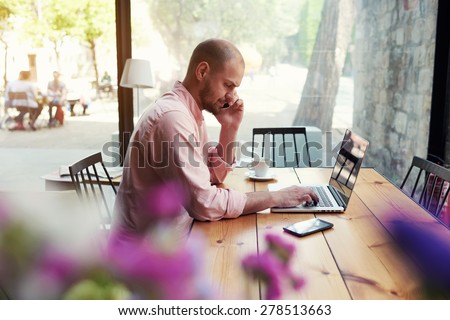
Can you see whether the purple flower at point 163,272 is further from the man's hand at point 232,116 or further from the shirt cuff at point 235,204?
the man's hand at point 232,116

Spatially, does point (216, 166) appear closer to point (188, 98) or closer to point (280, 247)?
point (188, 98)

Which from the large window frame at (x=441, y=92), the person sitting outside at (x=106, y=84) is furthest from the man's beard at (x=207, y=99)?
the person sitting outside at (x=106, y=84)

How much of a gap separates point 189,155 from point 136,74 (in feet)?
6.82

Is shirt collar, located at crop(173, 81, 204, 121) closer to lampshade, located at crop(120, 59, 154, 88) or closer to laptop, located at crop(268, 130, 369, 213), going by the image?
laptop, located at crop(268, 130, 369, 213)

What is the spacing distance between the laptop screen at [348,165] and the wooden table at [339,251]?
57 mm

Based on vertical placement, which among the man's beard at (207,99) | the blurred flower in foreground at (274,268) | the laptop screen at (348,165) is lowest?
the blurred flower in foreground at (274,268)

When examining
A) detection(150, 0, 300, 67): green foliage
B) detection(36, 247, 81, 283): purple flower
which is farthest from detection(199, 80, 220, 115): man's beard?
detection(150, 0, 300, 67): green foliage

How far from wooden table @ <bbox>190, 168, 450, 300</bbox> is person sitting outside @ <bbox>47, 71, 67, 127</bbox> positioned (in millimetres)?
2625

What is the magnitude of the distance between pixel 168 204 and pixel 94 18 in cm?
253

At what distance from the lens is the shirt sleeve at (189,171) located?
143 cm

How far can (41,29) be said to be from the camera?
362 centimetres

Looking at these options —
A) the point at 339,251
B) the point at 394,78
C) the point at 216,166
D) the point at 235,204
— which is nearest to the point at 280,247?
the point at 339,251

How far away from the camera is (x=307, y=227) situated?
142 centimetres
